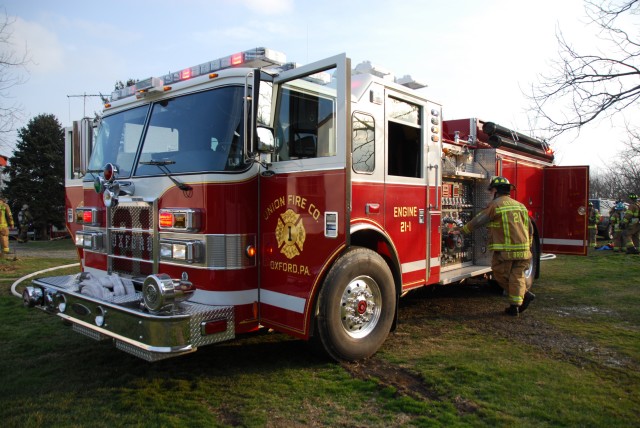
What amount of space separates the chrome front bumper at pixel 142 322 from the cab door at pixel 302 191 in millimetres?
507

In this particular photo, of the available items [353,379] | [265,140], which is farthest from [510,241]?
[265,140]

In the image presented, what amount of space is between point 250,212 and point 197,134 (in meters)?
0.80

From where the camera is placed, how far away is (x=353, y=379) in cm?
387

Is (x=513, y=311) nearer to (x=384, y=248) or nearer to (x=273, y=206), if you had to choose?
(x=384, y=248)

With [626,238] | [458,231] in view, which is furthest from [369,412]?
[626,238]

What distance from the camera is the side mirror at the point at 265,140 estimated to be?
3.68 m

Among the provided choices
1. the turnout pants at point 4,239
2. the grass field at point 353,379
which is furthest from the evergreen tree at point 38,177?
the grass field at point 353,379

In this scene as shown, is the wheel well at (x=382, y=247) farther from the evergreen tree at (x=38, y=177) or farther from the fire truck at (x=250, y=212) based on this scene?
the evergreen tree at (x=38, y=177)

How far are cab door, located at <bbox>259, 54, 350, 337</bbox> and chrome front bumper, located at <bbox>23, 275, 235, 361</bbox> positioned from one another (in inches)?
19.9

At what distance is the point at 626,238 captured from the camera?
13664 mm

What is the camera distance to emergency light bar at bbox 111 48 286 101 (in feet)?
13.1

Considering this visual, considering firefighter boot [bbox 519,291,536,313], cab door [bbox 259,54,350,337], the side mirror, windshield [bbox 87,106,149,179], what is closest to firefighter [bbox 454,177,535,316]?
firefighter boot [bbox 519,291,536,313]

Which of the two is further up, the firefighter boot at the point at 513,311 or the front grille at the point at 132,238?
the front grille at the point at 132,238

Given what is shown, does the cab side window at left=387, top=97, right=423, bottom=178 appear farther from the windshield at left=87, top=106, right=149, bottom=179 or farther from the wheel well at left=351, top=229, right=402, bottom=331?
the windshield at left=87, top=106, right=149, bottom=179
